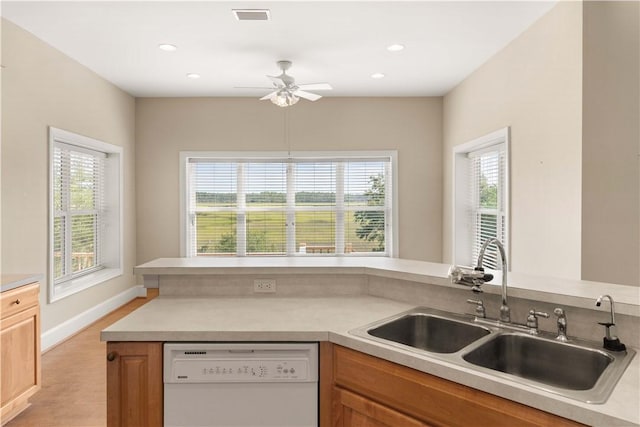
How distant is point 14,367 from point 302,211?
3.81 meters

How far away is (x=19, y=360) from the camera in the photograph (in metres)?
2.36

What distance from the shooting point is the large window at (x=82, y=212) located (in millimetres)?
3871

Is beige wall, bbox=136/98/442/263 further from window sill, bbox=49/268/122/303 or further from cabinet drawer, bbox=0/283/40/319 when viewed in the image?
cabinet drawer, bbox=0/283/40/319

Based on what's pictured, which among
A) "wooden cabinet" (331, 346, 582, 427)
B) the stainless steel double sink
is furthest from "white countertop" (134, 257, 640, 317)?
"wooden cabinet" (331, 346, 582, 427)

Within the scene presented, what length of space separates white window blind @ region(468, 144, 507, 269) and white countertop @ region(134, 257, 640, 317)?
7.12ft

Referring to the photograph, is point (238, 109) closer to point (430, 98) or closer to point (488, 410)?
point (430, 98)

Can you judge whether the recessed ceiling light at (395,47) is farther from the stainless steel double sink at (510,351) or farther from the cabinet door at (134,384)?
the cabinet door at (134,384)

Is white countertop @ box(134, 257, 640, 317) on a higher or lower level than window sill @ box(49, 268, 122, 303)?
higher

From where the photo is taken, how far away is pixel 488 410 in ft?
3.61

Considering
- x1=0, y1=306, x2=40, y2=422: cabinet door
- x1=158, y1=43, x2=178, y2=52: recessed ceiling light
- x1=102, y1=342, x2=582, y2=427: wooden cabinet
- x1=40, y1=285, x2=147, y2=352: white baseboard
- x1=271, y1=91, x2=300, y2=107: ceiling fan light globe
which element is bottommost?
x1=40, y1=285, x2=147, y2=352: white baseboard

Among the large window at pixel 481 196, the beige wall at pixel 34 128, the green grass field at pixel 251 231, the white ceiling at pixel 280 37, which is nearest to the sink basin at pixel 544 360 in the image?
the large window at pixel 481 196

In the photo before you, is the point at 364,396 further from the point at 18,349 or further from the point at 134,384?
the point at 18,349

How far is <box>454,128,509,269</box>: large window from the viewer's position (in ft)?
13.0

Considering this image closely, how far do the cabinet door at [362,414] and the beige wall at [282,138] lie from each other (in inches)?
167
